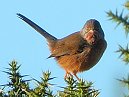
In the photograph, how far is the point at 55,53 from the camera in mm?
5902

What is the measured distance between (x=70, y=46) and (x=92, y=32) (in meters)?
0.42

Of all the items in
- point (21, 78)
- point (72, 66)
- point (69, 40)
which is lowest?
point (21, 78)

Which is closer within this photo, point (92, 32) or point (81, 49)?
point (81, 49)

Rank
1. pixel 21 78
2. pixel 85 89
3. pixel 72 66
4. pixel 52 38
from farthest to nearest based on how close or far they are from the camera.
A: pixel 52 38
pixel 72 66
pixel 21 78
pixel 85 89

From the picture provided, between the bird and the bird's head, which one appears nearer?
the bird

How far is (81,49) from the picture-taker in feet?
18.9

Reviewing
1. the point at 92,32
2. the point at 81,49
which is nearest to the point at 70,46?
the point at 81,49

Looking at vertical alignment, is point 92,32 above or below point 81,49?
above

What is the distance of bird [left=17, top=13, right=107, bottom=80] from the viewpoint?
5445 millimetres

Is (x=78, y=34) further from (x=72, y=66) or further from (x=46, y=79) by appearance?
(x=46, y=79)

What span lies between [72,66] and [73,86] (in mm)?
4274

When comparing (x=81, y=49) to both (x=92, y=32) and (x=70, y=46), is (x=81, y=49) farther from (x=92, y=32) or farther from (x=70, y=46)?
(x=92, y=32)

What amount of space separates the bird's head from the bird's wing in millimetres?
97

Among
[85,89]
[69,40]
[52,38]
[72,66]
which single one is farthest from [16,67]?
[52,38]
